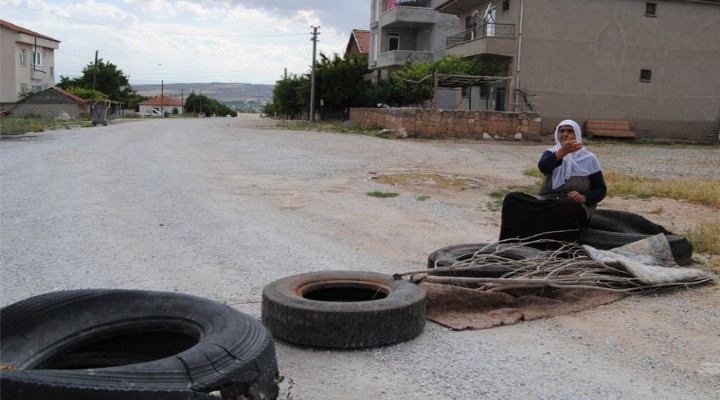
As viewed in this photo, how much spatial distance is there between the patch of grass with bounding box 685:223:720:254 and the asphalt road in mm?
1606

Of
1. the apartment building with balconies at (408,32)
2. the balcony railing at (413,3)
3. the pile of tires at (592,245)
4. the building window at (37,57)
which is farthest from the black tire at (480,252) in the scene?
the building window at (37,57)

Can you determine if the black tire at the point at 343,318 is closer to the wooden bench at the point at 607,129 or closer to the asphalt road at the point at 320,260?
the asphalt road at the point at 320,260

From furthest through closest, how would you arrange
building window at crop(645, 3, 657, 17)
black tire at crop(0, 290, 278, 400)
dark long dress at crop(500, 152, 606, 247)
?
building window at crop(645, 3, 657, 17)
dark long dress at crop(500, 152, 606, 247)
black tire at crop(0, 290, 278, 400)

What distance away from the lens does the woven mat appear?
4917 mm

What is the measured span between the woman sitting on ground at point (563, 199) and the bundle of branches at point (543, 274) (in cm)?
43

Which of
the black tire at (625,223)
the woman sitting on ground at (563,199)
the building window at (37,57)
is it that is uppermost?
the building window at (37,57)

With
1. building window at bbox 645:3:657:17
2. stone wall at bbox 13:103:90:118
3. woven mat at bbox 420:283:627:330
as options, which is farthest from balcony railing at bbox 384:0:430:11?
woven mat at bbox 420:283:627:330

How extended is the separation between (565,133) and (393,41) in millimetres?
43881

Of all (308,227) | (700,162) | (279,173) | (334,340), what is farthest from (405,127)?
(334,340)

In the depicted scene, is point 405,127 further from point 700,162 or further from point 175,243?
point 175,243

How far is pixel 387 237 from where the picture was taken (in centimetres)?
816

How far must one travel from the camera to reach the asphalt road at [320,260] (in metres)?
3.90

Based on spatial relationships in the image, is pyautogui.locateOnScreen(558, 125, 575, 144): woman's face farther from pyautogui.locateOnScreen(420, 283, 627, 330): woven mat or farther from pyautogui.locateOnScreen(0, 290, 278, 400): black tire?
pyautogui.locateOnScreen(0, 290, 278, 400): black tire

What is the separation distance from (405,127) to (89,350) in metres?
23.5
